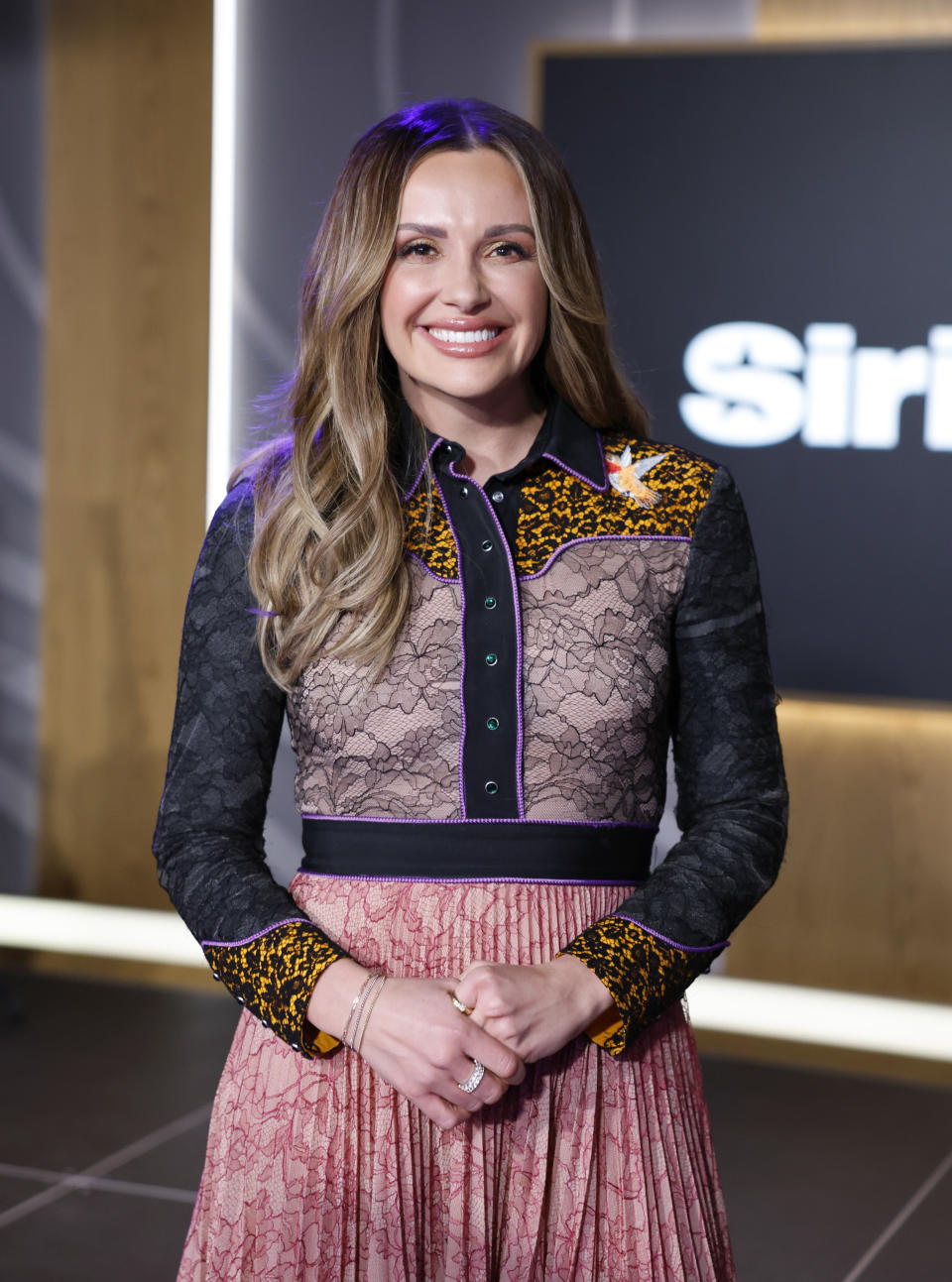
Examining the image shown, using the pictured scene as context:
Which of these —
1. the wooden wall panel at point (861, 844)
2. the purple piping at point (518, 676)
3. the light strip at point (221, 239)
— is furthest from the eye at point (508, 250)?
the light strip at point (221, 239)

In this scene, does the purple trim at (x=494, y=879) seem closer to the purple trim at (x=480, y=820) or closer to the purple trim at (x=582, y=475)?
the purple trim at (x=480, y=820)

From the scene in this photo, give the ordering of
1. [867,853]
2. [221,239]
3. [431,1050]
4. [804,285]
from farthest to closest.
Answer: [221,239]
[867,853]
[804,285]
[431,1050]

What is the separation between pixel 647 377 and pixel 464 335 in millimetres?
2818

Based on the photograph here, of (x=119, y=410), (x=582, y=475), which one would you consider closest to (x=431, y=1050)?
(x=582, y=475)

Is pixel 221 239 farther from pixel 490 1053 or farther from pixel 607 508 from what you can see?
pixel 490 1053

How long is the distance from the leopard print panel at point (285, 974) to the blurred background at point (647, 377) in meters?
2.14

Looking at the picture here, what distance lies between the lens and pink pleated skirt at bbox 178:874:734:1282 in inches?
60.4

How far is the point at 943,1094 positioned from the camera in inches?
164

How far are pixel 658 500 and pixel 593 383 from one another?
0.15 metres

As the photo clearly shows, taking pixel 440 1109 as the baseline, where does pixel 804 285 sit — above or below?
above

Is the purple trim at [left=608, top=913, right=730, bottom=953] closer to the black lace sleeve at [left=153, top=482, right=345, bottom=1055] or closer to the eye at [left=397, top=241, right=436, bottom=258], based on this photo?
the black lace sleeve at [left=153, top=482, right=345, bottom=1055]

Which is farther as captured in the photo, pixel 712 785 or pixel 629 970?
pixel 712 785

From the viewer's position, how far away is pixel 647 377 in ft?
14.2

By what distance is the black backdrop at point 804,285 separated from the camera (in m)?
4.08
